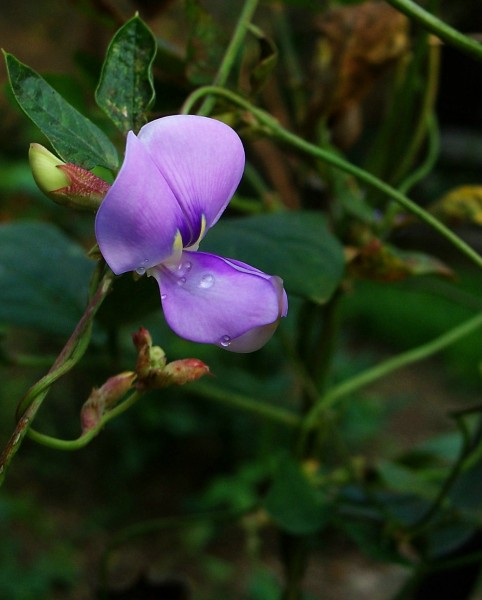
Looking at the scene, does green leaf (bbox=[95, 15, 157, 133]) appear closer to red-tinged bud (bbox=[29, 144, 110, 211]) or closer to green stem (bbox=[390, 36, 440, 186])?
red-tinged bud (bbox=[29, 144, 110, 211])

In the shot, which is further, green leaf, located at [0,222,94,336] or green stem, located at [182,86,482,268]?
green leaf, located at [0,222,94,336]

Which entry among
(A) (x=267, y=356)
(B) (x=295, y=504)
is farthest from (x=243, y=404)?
(A) (x=267, y=356)

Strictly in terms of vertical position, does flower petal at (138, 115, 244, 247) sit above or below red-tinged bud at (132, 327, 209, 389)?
above

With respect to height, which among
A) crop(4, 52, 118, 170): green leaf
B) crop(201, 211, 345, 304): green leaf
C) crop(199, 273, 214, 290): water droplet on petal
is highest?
crop(4, 52, 118, 170): green leaf

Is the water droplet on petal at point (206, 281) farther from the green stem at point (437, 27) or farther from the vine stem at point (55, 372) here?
the green stem at point (437, 27)

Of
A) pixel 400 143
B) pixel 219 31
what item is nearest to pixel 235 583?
pixel 400 143

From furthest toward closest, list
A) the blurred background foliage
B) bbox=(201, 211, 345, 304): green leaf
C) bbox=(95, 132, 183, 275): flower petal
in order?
the blurred background foliage, bbox=(201, 211, 345, 304): green leaf, bbox=(95, 132, 183, 275): flower petal

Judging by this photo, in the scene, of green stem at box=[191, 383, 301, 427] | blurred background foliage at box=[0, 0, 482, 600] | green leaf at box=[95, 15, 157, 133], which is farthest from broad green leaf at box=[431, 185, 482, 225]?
green leaf at box=[95, 15, 157, 133]

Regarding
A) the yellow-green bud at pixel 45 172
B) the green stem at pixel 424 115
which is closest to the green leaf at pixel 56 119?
the yellow-green bud at pixel 45 172
